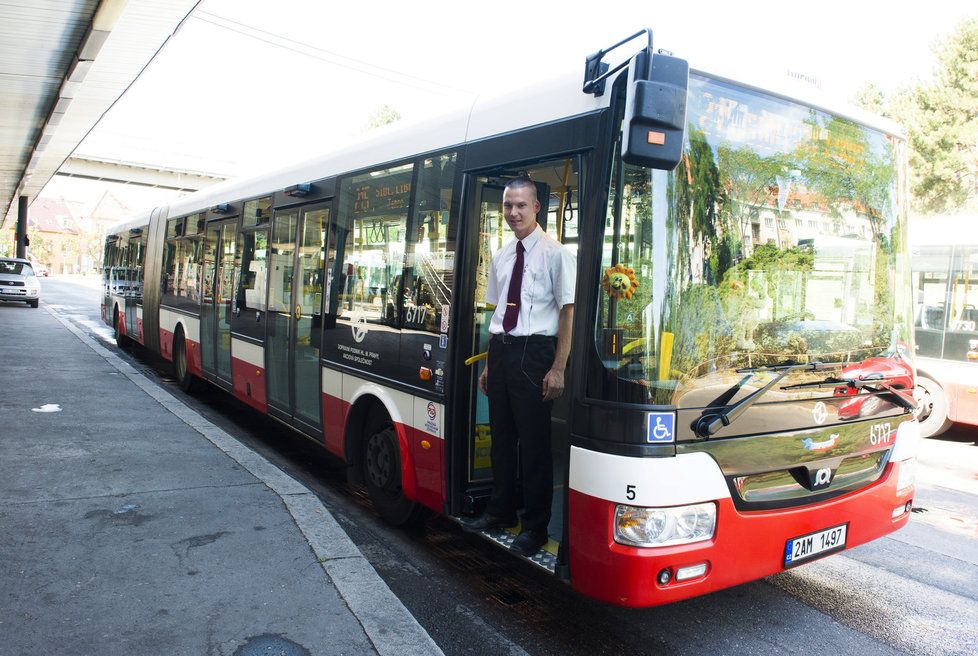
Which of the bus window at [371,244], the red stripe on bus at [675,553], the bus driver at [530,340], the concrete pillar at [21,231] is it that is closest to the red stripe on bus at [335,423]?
the bus window at [371,244]

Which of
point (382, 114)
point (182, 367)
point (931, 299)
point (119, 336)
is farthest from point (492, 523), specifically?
point (382, 114)

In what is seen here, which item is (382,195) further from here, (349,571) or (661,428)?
(661,428)

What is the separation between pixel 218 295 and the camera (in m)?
8.70

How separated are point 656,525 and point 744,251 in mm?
1350

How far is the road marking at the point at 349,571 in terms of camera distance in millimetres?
3422

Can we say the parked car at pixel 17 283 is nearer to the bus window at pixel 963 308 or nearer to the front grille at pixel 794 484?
the bus window at pixel 963 308

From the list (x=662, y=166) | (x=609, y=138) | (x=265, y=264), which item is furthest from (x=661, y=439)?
(x=265, y=264)

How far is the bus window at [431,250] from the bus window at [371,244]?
0.55ft

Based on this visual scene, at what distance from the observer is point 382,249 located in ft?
17.0

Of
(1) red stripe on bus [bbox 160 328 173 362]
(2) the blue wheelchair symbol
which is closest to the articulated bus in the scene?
(2) the blue wheelchair symbol

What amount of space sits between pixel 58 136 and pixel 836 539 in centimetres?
2346

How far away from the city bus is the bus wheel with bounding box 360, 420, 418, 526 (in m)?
8.11

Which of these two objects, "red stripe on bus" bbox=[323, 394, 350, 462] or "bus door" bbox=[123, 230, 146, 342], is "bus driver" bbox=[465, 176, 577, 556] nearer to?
"red stripe on bus" bbox=[323, 394, 350, 462]

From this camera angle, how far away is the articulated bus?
3.19 metres
